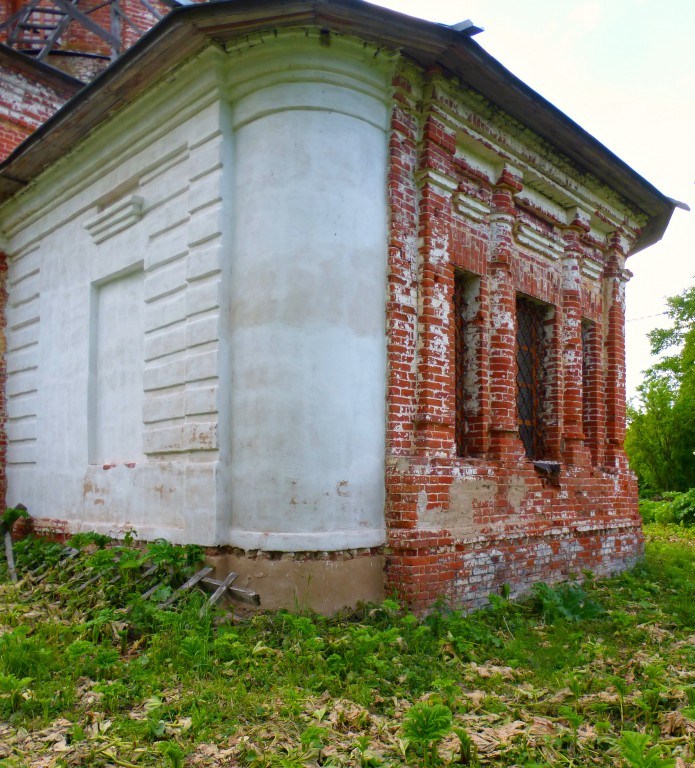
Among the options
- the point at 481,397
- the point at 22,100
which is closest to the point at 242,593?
the point at 481,397

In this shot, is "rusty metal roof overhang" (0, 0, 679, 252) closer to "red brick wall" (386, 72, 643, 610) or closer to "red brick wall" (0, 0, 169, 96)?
"red brick wall" (386, 72, 643, 610)

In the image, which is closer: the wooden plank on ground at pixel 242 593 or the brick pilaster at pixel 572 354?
the wooden plank on ground at pixel 242 593

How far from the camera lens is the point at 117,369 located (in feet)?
23.5

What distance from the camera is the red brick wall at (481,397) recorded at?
19.3ft

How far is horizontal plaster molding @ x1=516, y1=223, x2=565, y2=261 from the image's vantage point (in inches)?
302

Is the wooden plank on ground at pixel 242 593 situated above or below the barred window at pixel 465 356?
below

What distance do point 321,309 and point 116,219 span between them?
2.95 meters

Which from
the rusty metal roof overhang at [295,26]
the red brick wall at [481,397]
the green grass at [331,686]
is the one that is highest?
the rusty metal roof overhang at [295,26]

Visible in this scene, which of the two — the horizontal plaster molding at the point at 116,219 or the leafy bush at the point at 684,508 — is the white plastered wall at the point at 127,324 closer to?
the horizontal plaster molding at the point at 116,219

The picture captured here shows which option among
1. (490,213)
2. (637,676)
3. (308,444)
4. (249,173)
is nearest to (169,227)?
(249,173)

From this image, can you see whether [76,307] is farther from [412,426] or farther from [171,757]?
[171,757]

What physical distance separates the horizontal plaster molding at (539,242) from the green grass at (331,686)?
Answer: 386 centimetres

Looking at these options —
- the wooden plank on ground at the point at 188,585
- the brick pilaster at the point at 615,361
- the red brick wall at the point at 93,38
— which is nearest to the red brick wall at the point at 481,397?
the brick pilaster at the point at 615,361

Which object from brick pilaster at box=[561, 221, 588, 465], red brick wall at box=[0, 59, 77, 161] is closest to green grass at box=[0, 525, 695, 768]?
brick pilaster at box=[561, 221, 588, 465]
